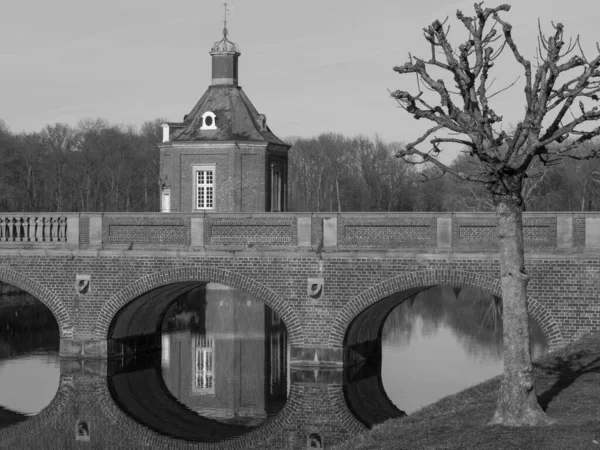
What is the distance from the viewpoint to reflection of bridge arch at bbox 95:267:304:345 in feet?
68.1

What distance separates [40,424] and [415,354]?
405 inches

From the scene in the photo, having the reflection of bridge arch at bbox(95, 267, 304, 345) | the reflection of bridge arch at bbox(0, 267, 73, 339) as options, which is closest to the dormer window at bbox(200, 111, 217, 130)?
the reflection of bridge arch at bbox(0, 267, 73, 339)

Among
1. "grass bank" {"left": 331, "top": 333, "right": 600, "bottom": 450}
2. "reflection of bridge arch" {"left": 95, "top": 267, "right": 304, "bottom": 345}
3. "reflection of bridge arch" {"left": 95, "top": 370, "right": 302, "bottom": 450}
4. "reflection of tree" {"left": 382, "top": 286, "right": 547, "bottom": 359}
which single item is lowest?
"reflection of bridge arch" {"left": 95, "top": 370, "right": 302, "bottom": 450}

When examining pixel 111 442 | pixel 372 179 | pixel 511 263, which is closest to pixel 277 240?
pixel 111 442

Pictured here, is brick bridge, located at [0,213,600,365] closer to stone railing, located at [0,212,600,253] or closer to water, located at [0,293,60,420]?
stone railing, located at [0,212,600,253]

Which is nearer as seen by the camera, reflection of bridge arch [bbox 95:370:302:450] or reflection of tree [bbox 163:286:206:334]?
reflection of bridge arch [bbox 95:370:302:450]

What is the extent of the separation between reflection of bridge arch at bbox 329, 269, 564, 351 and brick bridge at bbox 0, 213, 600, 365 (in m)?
0.02

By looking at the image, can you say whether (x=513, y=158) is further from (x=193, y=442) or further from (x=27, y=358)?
(x=27, y=358)

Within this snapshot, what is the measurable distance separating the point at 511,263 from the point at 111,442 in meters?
7.79

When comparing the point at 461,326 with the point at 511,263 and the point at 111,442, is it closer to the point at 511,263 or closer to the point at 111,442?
the point at 111,442

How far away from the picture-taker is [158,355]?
24172mm

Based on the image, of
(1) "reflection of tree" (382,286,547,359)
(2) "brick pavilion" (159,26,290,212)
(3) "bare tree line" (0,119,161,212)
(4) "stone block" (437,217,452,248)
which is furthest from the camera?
(3) "bare tree line" (0,119,161,212)

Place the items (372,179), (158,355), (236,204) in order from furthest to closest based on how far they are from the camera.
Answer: (372,179)
(236,204)
(158,355)

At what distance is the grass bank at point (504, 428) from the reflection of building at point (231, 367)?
5354 millimetres
